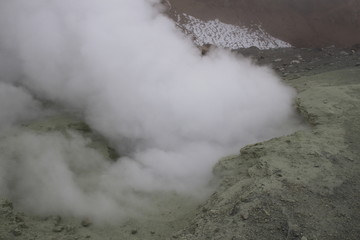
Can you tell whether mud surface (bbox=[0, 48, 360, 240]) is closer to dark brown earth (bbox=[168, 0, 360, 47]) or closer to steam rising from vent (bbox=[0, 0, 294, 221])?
steam rising from vent (bbox=[0, 0, 294, 221])

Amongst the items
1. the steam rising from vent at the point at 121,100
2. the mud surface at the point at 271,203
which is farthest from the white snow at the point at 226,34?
the mud surface at the point at 271,203

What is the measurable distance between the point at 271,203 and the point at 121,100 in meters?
2.22

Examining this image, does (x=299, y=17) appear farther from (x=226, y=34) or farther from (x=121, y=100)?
(x=121, y=100)

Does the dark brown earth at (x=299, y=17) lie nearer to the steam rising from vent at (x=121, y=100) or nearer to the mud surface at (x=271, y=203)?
the steam rising from vent at (x=121, y=100)

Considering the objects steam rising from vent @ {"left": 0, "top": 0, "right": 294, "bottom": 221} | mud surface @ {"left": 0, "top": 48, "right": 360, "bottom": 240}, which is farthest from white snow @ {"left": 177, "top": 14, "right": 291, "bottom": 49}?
mud surface @ {"left": 0, "top": 48, "right": 360, "bottom": 240}

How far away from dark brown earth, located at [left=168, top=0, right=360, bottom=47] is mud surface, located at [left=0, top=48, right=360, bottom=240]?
438 cm

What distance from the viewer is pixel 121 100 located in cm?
441

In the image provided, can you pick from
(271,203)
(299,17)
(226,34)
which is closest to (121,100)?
(271,203)

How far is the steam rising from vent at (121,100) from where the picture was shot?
3824 mm

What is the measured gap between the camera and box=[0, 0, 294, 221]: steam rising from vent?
3824 millimetres

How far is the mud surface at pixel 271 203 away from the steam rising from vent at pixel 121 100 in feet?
1.15

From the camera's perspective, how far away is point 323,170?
3293mm

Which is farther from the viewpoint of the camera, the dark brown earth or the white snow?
the dark brown earth

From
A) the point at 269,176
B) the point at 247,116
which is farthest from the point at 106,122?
the point at 269,176
